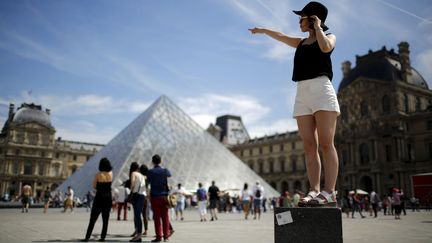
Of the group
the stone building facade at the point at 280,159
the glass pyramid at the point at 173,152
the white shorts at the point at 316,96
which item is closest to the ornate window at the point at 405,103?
the stone building facade at the point at 280,159

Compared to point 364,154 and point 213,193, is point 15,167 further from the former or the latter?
point 213,193

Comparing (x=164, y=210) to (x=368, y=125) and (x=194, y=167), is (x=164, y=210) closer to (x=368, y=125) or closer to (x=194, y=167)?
(x=194, y=167)

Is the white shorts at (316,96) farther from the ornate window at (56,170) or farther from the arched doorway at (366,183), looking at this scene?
the ornate window at (56,170)

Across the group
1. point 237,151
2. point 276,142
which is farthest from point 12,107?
point 276,142

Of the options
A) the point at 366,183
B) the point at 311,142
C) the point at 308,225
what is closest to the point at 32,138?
the point at 366,183

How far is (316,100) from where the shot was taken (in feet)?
10.4

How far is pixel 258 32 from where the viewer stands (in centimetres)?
383

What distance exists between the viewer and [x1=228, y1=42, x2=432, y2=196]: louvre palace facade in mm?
40000

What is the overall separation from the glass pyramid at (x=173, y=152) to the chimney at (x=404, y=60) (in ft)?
88.6

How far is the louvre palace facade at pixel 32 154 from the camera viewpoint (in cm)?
6372

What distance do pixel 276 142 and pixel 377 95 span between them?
18.7m

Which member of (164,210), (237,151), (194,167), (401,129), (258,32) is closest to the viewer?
(258,32)

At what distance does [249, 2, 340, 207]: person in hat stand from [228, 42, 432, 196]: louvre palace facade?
40077 millimetres

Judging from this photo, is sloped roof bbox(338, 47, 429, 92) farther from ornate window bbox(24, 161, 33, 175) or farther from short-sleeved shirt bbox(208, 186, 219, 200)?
ornate window bbox(24, 161, 33, 175)
